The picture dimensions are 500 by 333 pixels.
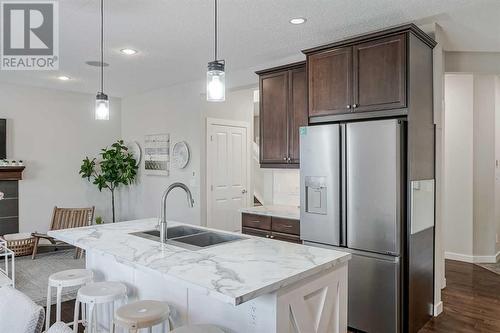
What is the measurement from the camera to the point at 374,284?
2.99 meters

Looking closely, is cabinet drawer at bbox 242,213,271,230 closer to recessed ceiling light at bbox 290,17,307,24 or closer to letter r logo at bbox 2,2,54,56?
recessed ceiling light at bbox 290,17,307,24

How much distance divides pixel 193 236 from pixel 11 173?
437cm

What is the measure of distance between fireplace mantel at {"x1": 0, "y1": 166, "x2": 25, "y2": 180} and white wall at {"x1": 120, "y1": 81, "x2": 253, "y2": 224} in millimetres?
1781

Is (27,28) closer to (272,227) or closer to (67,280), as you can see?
(67,280)

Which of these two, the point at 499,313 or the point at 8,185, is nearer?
Answer: the point at 499,313

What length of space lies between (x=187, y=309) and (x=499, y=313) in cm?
308

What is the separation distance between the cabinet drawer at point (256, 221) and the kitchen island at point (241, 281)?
152 cm

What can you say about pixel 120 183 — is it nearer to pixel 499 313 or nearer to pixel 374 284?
pixel 374 284


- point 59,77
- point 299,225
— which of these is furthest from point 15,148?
point 299,225

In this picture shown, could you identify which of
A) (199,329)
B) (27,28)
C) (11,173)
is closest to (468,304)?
(199,329)

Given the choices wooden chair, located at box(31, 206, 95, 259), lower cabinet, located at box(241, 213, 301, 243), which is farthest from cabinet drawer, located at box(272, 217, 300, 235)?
wooden chair, located at box(31, 206, 95, 259)

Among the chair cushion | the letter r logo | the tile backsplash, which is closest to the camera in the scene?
the chair cushion

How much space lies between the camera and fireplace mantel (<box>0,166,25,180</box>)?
5559 mm

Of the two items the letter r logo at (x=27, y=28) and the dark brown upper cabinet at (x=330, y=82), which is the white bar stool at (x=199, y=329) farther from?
the letter r logo at (x=27, y=28)
